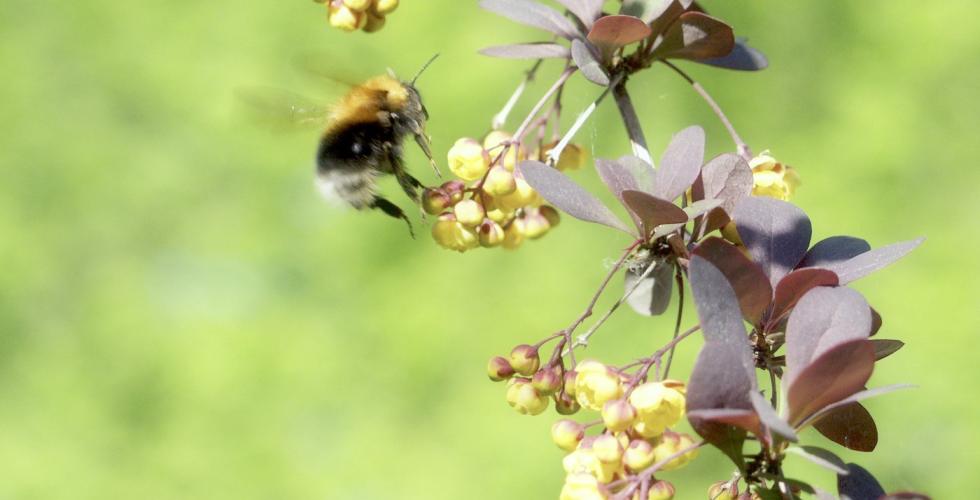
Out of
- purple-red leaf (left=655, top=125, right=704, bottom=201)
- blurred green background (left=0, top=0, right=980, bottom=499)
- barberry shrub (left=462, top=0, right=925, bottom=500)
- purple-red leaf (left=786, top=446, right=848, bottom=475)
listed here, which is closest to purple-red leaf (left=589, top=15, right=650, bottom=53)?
barberry shrub (left=462, top=0, right=925, bottom=500)

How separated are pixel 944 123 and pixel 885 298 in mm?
703

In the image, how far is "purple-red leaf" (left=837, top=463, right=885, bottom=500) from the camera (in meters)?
0.93

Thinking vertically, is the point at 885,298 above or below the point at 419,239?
above

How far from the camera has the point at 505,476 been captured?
9.89 feet

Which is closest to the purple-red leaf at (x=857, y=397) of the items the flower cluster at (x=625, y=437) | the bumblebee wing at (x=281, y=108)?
the flower cluster at (x=625, y=437)

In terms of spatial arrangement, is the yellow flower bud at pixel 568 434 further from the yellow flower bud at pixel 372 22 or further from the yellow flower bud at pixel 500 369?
the yellow flower bud at pixel 372 22

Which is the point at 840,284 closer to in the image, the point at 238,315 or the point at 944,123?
the point at 238,315

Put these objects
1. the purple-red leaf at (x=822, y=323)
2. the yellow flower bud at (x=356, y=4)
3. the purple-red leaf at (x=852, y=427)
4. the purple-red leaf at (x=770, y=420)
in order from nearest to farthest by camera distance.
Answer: the purple-red leaf at (x=770, y=420)
the purple-red leaf at (x=822, y=323)
the purple-red leaf at (x=852, y=427)
the yellow flower bud at (x=356, y=4)

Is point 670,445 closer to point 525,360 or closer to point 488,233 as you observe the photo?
point 525,360

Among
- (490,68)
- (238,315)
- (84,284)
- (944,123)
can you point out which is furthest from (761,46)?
(84,284)

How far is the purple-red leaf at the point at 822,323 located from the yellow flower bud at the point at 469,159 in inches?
17.2

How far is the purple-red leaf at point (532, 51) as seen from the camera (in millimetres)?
1214

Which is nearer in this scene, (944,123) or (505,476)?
(505,476)

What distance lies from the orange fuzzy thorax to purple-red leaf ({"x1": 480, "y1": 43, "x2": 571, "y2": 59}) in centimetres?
24
